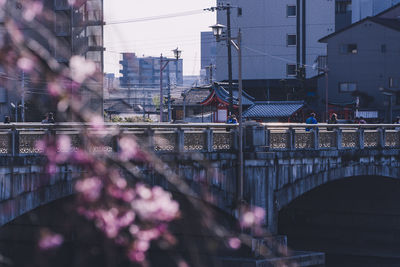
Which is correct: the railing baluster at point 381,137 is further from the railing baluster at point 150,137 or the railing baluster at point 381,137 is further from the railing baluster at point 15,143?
the railing baluster at point 15,143

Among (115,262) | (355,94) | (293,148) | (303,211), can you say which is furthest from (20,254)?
(355,94)

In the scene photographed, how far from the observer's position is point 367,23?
56406mm

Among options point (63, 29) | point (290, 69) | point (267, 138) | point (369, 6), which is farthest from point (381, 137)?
point (369, 6)

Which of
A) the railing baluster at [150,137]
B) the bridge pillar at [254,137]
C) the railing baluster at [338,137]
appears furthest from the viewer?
the railing baluster at [338,137]

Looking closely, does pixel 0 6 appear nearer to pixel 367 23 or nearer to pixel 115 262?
pixel 115 262

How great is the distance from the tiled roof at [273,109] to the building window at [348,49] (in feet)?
22.4

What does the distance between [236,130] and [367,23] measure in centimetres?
3646

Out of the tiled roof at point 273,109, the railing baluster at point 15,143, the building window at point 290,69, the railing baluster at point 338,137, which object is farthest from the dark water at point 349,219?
the building window at point 290,69

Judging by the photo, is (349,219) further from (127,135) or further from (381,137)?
(127,135)

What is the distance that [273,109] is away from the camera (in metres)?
55.6

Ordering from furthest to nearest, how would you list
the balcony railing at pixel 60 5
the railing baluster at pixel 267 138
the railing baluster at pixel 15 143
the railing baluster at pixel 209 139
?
1. the balcony railing at pixel 60 5
2. the railing baluster at pixel 267 138
3. the railing baluster at pixel 209 139
4. the railing baluster at pixel 15 143

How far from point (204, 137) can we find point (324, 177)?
638 cm

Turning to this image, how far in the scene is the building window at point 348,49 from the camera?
57.4 m

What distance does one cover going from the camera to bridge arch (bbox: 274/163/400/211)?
2500cm
